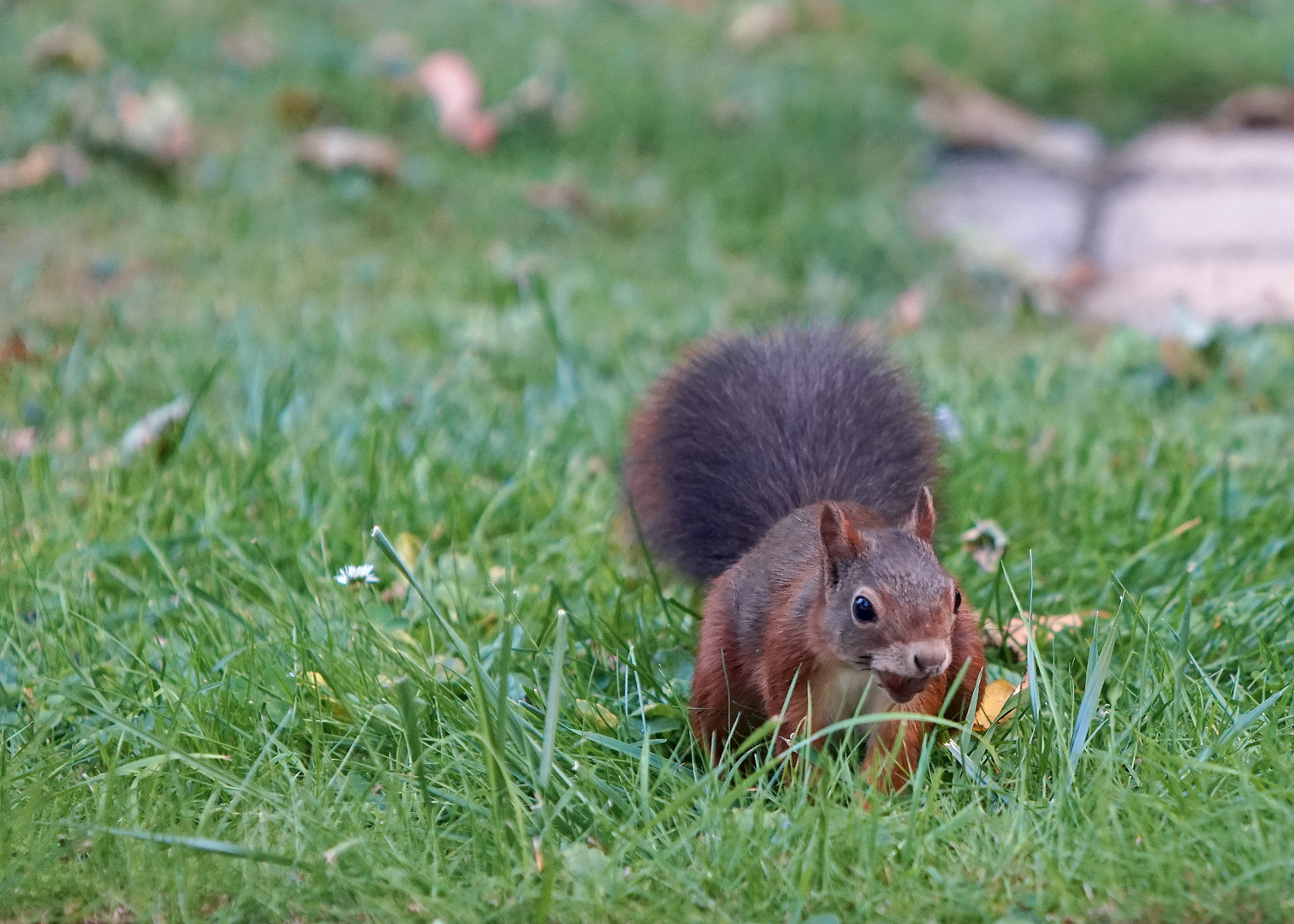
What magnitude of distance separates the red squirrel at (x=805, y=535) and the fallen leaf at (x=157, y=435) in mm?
1011

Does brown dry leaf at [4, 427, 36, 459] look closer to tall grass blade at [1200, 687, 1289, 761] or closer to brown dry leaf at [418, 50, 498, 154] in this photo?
tall grass blade at [1200, 687, 1289, 761]

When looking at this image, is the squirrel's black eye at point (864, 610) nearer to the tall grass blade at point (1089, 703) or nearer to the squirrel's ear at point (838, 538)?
the squirrel's ear at point (838, 538)

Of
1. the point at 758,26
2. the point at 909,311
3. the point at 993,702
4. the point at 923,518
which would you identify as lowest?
the point at 909,311

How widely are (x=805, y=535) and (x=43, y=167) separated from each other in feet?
10.9

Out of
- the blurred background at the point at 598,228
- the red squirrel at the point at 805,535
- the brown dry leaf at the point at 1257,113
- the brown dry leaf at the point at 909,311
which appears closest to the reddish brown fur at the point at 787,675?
the red squirrel at the point at 805,535

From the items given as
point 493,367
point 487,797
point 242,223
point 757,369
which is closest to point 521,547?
point 757,369

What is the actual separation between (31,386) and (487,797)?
73.4 inches

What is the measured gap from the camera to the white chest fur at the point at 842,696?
66.4 inches

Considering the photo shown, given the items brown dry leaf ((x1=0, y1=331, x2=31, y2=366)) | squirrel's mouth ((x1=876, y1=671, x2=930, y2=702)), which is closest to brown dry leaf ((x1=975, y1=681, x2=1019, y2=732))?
squirrel's mouth ((x1=876, y1=671, x2=930, y2=702))

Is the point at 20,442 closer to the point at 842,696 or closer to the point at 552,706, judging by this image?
the point at 552,706

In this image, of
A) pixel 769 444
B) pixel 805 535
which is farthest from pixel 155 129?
pixel 805 535

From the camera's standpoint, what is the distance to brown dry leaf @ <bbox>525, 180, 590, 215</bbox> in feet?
15.1

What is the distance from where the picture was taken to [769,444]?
2043 mm

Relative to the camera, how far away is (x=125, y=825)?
165 centimetres
